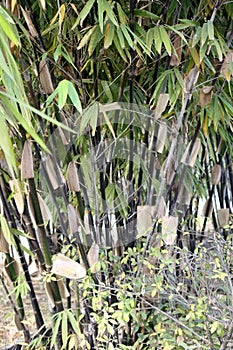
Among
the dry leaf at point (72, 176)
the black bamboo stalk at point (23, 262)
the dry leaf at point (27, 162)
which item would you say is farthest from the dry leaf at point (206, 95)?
the black bamboo stalk at point (23, 262)

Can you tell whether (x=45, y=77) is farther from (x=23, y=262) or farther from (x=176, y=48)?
(x=23, y=262)

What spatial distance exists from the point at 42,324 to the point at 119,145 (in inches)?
32.8

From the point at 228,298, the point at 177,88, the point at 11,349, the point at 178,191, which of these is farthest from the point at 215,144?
the point at 11,349

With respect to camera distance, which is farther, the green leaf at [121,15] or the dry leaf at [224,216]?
the dry leaf at [224,216]

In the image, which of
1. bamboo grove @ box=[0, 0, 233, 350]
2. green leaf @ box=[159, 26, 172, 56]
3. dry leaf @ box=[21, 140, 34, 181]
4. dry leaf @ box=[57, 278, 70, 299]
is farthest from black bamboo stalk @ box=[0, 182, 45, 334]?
green leaf @ box=[159, 26, 172, 56]

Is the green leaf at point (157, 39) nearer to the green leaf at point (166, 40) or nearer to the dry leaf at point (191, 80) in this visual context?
the green leaf at point (166, 40)

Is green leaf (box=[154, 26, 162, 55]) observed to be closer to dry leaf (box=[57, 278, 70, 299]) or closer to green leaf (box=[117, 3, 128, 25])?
green leaf (box=[117, 3, 128, 25])

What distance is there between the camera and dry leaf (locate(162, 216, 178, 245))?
1.49 meters

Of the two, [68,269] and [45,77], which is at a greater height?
[45,77]

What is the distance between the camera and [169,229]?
1.52m

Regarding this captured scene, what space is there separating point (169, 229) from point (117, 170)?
447mm

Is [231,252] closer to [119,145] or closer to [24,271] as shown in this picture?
[119,145]

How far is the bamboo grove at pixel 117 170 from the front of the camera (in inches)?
53.6

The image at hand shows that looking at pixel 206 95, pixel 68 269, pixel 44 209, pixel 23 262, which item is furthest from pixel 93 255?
pixel 206 95
